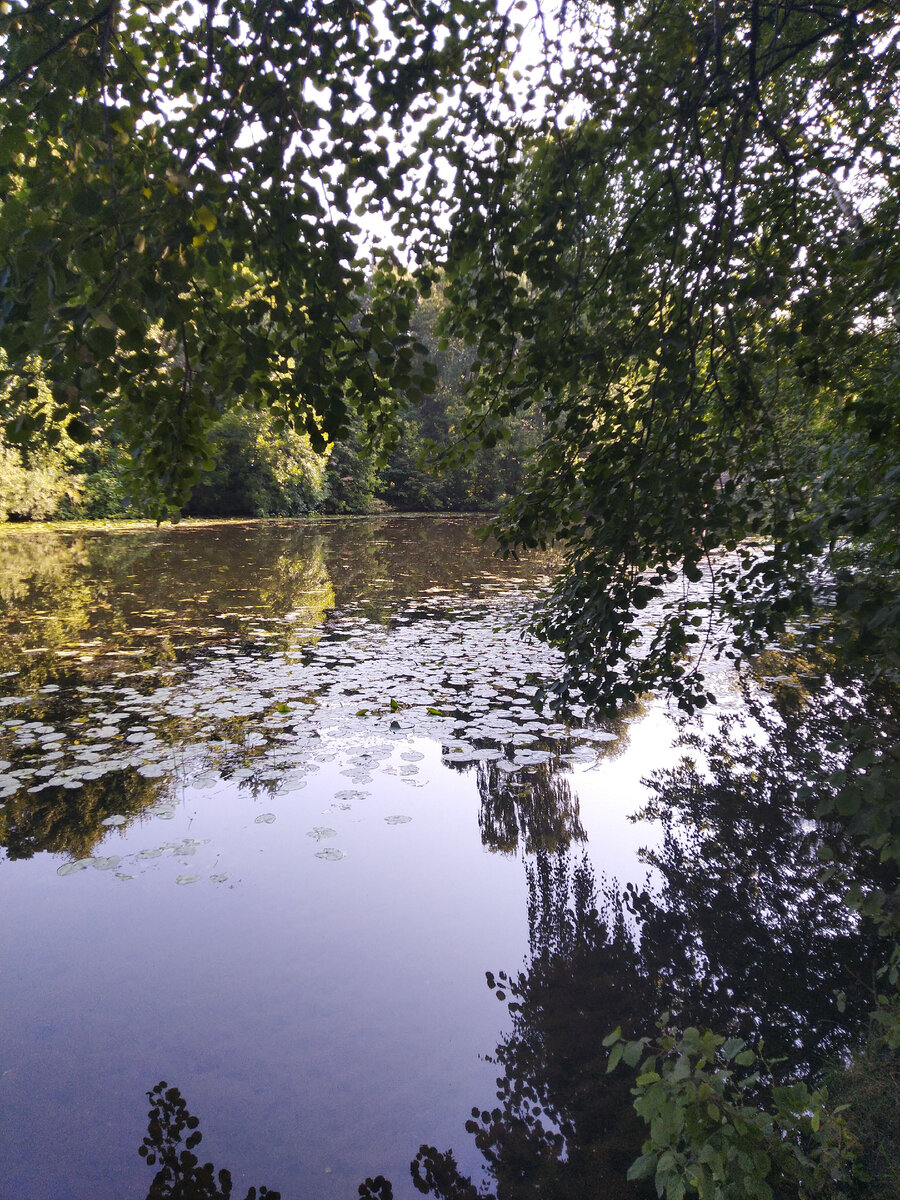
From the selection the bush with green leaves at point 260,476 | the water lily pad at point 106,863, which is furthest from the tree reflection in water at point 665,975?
the bush with green leaves at point 260,476

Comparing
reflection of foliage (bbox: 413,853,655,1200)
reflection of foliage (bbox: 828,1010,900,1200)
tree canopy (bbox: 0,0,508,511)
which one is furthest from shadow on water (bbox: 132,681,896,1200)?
tree canopy (bbox: 0,0,508,511)

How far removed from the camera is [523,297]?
279cm

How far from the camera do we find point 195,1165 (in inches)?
90.7

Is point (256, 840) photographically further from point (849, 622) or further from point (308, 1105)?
point (849, 622)

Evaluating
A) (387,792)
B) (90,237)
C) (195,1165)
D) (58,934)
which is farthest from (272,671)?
(90,237)

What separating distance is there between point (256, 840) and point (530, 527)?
245 centimetres

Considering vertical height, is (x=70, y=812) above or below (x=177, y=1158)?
above

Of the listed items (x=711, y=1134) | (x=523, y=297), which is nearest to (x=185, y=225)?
(x=523, y=297)

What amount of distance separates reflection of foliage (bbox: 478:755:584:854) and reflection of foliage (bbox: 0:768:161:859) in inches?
81.0

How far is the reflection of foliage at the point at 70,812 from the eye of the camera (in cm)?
403

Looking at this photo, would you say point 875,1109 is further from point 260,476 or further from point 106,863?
point 260,476

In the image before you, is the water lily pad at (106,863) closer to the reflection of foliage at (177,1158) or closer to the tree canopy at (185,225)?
the reflection of foliage at (177,1158)

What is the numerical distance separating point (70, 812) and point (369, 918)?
201cm

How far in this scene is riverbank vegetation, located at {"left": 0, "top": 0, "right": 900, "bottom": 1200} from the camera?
1.55 m
